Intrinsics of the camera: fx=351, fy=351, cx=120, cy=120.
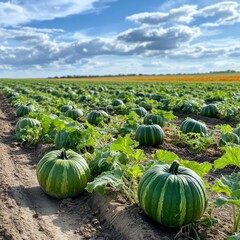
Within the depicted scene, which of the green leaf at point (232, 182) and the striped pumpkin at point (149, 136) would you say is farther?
the striped pumpkin at point (149, 136)

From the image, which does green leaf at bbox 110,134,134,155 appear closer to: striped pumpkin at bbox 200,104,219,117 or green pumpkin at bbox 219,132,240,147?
green pumpkin at bbox 219,132,240,147

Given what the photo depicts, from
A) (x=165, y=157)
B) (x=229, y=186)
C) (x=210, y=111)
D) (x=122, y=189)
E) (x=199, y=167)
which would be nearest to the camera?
(x=229, y=186)

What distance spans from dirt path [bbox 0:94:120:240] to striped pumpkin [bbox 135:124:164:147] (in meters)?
2.74

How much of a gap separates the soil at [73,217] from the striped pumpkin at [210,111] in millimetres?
8511

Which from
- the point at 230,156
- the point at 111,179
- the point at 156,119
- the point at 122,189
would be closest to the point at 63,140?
the point at 122,189

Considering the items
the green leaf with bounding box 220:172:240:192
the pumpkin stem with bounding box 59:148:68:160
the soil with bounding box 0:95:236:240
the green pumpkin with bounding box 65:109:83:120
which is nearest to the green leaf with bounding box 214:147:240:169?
the green leaf with bounding box 220:172:240:192

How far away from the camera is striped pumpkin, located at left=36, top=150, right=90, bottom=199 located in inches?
209

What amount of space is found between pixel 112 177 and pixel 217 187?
1387 millimetres

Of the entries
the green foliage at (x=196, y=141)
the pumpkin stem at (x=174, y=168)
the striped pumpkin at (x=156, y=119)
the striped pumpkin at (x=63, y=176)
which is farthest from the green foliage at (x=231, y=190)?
the striped pumpkin at (x=156, y=119)

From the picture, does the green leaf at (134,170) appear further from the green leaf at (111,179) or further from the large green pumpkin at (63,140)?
the large green pumpkin at (63,140)

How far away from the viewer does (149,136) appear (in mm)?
8281

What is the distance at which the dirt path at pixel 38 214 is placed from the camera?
444 centimetres

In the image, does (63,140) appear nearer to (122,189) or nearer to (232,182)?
(122,189)

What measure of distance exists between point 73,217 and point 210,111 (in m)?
9.23
